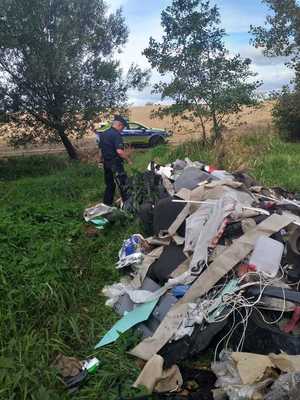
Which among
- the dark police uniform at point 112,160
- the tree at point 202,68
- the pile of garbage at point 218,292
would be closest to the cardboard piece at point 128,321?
the pile of garbage at point 218,292

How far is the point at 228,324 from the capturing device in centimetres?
341

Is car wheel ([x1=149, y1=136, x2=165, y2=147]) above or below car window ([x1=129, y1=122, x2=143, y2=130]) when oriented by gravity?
below

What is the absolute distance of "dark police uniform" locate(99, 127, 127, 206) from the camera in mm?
7707

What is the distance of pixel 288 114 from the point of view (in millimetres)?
13367

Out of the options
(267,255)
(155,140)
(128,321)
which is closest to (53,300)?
(128,321)

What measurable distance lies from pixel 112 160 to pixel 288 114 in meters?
7.49

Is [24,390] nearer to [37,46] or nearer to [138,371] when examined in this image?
[138,371]

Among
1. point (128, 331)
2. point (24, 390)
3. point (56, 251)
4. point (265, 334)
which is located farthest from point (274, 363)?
point (56, 251)

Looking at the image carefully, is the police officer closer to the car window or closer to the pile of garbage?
the pile of garbage

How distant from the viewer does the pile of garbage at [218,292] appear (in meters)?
3.07

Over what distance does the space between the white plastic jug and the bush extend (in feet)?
32.0

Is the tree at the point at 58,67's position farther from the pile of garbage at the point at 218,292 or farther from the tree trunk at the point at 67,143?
the pile of garbage at the point at 218,292

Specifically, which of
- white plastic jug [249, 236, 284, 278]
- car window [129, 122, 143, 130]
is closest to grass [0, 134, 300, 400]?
white plastic jug [249, 236, 284, 278]

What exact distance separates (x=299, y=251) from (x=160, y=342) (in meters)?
1.53
